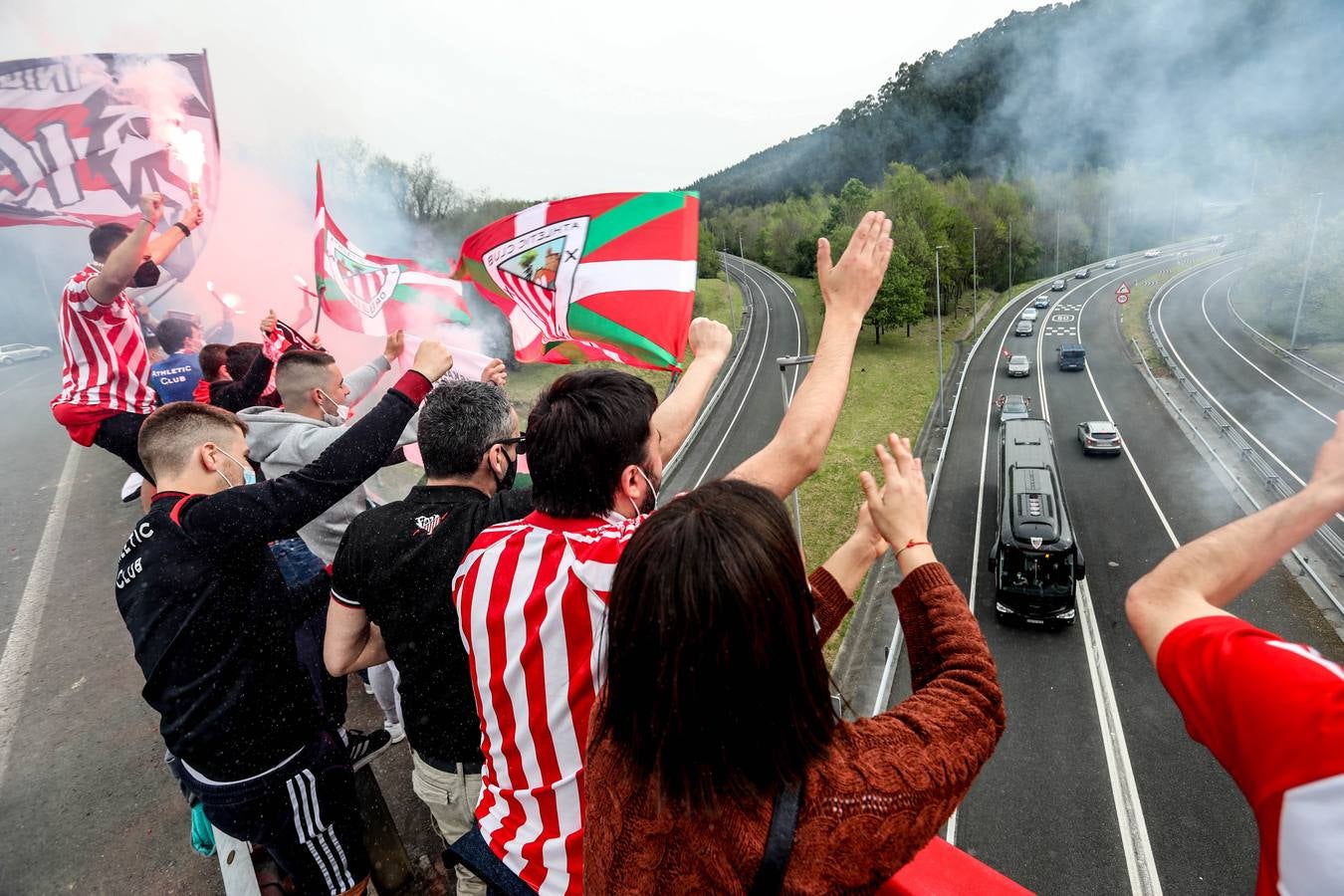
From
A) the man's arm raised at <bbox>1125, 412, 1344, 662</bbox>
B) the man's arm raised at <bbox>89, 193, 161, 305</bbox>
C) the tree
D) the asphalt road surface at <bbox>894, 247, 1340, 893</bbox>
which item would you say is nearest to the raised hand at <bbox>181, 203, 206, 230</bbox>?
the man's arm raised at <bbox>89, 193, 161, 305</bbox>

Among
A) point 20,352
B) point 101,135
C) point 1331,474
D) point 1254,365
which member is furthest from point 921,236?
point 20,352

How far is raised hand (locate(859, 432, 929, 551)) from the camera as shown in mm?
1560

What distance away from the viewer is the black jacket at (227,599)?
240cm

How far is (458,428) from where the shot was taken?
2.46 m

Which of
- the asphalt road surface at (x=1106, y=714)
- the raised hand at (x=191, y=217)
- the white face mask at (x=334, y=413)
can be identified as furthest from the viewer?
the asphalt road surface at (x=1106, y=714)

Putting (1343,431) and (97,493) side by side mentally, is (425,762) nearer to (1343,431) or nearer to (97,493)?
(1343,431)

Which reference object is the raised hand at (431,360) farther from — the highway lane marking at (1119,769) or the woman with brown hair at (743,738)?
the highway lane marking at (1119,769)

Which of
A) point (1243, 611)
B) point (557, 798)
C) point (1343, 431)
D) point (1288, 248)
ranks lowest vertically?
point (1243, 611)

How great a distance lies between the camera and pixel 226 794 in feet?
8.70

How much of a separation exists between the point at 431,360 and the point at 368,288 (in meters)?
5.58

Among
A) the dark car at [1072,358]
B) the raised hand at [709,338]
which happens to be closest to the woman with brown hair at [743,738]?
the raised hand at [709,338]

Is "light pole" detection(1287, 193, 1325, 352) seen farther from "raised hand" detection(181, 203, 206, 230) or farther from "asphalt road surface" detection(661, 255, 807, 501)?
"raised hand" detection(181, 203, 206, 230)

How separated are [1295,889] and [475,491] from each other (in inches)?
91.6

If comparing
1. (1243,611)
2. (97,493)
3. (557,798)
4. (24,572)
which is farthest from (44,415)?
(1243,611)
